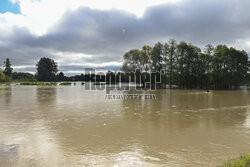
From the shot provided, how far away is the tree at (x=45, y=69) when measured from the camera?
4729 inches

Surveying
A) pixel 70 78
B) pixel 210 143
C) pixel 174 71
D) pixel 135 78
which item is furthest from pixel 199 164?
pixel 70 78

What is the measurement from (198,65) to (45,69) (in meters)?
96.9

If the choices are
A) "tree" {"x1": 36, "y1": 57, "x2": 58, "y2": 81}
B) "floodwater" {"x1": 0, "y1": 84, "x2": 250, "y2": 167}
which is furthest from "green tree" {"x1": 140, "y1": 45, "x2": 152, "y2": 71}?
"tree" {"x1": 36, "y1": 57, "x2": 58, "y2": 81}

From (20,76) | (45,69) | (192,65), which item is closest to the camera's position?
(192,65)

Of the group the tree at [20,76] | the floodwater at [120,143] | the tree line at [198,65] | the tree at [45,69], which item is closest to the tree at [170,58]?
the tree line at [198,65]

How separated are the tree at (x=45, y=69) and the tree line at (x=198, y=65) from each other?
82.7 m

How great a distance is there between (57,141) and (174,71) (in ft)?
162

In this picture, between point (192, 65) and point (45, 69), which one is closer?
point (192, 65)

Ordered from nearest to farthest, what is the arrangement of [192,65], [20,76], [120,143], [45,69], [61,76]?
[120,143] < [192,65] < [45,69] < [20,76] < [61,76]

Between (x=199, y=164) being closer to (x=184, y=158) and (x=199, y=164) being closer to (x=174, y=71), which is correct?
(x=184, y=158)

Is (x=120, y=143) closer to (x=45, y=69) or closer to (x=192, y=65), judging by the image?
(x=192, y=65)

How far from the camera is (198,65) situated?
53344 mm

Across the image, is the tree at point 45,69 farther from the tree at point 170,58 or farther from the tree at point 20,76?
the tree at point 170,58

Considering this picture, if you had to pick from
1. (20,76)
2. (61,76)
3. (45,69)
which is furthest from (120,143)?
(61,76)
